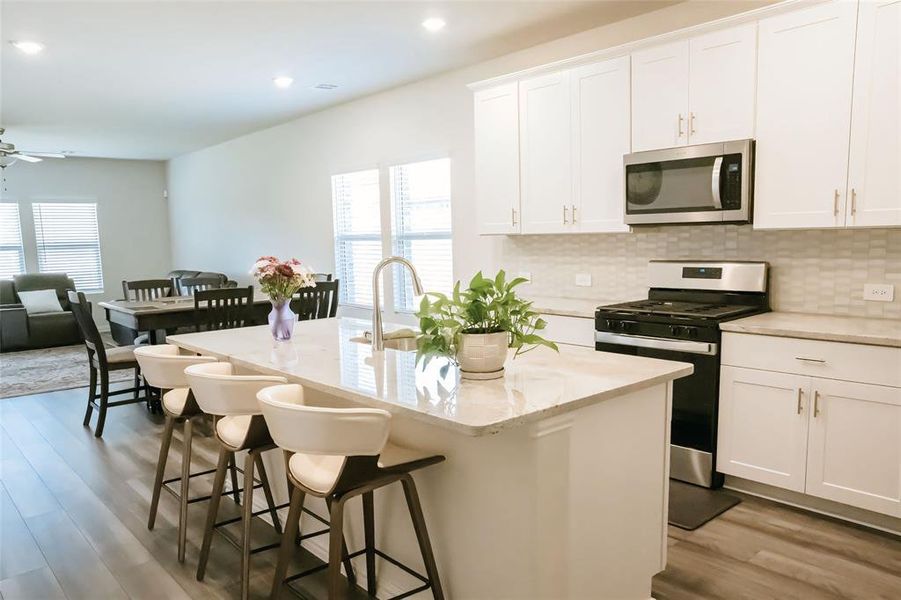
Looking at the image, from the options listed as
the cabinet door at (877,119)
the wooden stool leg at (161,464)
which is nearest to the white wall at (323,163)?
the cabinet door at (877,119)

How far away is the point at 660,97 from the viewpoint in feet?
11.7

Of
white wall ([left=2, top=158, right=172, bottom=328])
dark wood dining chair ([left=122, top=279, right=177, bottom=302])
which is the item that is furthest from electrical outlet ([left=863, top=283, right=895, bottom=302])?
white wall ([left=2, top=158, right=172, bottom=328])

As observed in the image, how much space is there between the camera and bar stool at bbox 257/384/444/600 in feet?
5.79

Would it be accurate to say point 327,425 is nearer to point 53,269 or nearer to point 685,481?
point 685,481

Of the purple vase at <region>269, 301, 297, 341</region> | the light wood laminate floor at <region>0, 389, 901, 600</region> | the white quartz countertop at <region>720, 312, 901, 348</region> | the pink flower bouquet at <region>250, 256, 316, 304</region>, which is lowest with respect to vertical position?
the light wood laminate floor at <region>0, 389, 901, 600</region>

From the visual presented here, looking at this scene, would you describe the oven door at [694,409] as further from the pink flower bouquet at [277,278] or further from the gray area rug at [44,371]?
the gray area rug at [44,371]

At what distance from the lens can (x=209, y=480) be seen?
12.0 ft

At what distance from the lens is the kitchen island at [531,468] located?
1.82m

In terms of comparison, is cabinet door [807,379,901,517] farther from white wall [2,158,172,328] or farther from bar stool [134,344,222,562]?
white wall [2,158,172,328]

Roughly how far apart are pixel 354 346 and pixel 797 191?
89.1 inches

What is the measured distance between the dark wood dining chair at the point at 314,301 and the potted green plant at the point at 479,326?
3017 mm

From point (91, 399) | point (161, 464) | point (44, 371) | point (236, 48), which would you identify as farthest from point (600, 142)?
point (44, 371)

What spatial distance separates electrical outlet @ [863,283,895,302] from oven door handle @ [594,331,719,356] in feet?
2.66

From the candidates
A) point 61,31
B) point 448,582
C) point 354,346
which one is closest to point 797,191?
point 354,346
